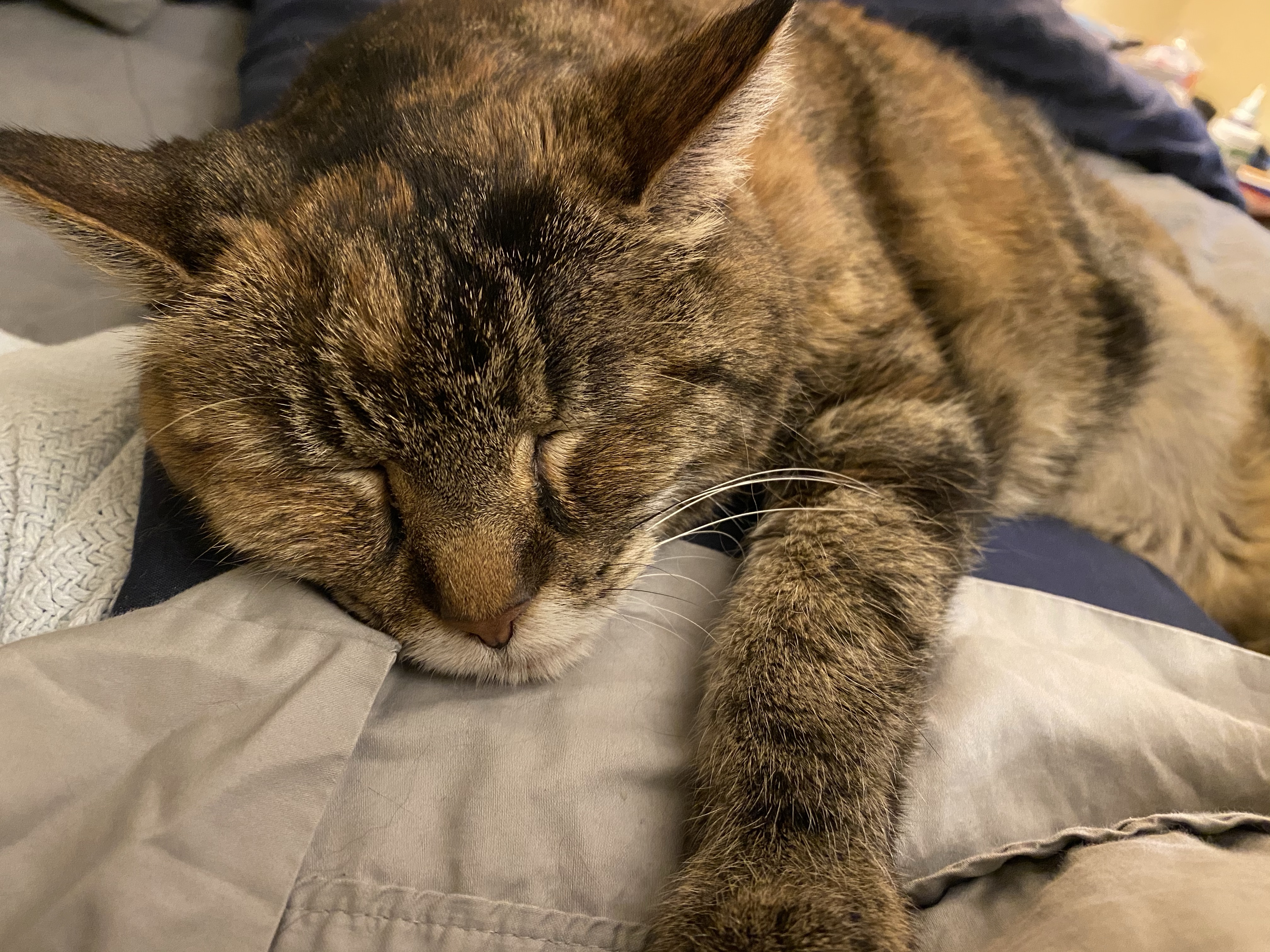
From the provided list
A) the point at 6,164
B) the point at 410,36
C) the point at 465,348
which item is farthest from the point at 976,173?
the point at 6,164

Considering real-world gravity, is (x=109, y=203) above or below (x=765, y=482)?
above

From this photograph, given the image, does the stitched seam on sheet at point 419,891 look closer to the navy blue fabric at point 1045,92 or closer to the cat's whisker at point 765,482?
the cat's whisker at point 765,482

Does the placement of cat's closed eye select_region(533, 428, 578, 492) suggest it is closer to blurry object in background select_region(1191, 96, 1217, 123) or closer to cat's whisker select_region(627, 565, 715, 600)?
cat's whisker select_region(627, 565, 715, 600)

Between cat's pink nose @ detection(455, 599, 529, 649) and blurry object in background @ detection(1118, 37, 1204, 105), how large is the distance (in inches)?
123

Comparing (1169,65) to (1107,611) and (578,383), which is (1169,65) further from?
(578,383)

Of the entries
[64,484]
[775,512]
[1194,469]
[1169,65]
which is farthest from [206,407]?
[1169,65]

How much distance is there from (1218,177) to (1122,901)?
237cm

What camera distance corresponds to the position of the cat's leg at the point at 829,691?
714 millimetres

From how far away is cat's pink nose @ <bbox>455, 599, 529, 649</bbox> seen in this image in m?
0.82

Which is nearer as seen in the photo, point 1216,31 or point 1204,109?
point 1204,109

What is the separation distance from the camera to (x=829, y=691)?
2.85 feet

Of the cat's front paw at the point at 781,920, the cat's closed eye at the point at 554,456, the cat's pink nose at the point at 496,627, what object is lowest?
the cat's front paw at the point at 781,920

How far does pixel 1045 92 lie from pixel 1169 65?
1.50m

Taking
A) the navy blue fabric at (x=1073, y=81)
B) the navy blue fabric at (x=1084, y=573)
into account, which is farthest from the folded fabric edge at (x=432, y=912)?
the navy blue fabric at (x=1073, y=81)
